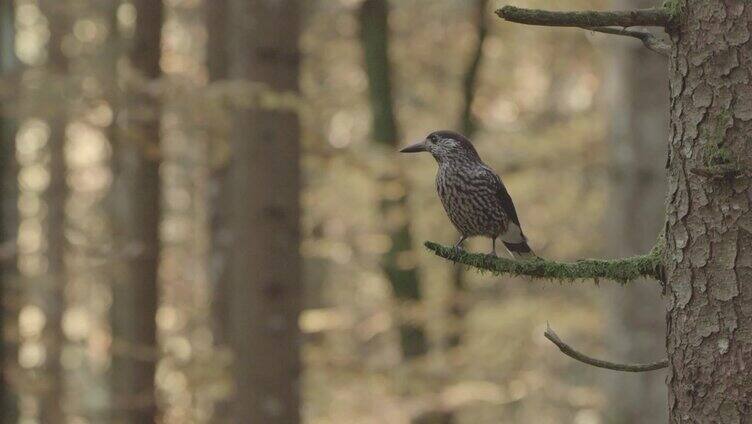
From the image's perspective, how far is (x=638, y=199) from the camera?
752cm

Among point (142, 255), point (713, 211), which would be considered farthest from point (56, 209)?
point (713, 211)

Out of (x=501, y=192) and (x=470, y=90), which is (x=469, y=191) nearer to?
(x=501, y=192)

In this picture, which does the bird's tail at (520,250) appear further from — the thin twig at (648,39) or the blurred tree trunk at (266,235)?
the blurred tree trunk at (266,235)

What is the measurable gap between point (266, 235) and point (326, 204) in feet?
24.6

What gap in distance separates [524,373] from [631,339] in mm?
3603

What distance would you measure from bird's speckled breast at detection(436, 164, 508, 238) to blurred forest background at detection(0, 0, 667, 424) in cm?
320

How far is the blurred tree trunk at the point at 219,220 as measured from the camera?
1032 cm

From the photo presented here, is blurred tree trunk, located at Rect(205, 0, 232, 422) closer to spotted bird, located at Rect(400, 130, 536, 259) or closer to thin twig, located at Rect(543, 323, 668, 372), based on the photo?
spotted bird, located at Rect(400, 130, 536, 259)

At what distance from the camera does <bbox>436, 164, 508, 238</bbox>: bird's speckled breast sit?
10.2 feet

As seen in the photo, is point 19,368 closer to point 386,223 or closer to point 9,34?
point 9,34

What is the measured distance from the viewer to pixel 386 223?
1097 cm

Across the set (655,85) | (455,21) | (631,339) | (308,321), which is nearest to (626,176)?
(655,85)

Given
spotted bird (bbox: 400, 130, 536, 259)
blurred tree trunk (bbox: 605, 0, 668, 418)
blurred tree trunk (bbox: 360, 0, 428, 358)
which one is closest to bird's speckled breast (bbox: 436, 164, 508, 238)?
spotted bird (bbox: 400, 130, 536, 259)

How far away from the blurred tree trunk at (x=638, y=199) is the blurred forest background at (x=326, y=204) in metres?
0.02
